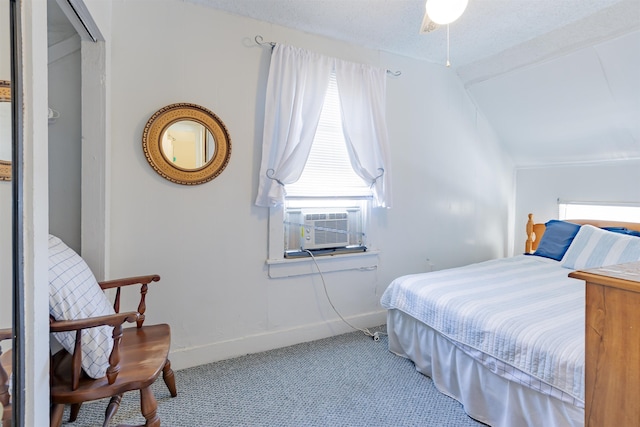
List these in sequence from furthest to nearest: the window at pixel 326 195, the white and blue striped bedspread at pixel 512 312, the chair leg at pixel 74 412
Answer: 1. the window at pixel 326 195
2. the chair leg at pixel 74 412
3. the white and blue striped bedspread at pixel 512 312

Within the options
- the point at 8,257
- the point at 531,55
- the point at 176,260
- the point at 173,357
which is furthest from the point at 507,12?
the point at 173,357

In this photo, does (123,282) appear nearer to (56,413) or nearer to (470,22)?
(56,413)

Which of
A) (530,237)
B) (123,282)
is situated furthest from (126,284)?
(530,237)

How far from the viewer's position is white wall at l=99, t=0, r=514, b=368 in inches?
81.6

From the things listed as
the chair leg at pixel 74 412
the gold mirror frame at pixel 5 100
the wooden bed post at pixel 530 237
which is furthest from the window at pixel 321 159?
the wooden bed post at pixel 530 237

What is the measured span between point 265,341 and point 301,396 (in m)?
0.63

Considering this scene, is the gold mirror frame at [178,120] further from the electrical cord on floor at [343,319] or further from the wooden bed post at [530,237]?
the wooden bed post at [530,237]

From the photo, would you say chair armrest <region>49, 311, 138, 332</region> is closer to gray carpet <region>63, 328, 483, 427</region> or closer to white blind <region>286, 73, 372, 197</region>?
gray carpet <region>63, 328, 483, 427</region>

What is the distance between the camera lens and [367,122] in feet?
9.08

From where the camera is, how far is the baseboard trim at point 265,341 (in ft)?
7.39

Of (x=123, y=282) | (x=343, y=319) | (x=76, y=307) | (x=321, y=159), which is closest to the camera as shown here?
(x=76, y=307)

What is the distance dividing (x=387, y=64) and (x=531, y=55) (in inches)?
46.3

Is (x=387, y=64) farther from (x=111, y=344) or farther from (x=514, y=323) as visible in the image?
(x=111, y=344)

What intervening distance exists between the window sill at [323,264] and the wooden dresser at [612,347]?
6.32 ft
